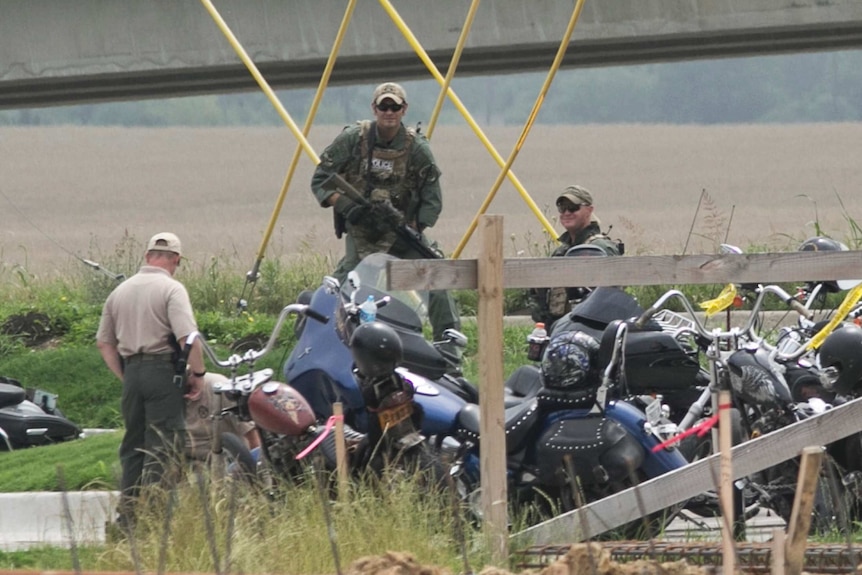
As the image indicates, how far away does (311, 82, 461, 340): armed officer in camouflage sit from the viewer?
10.5m

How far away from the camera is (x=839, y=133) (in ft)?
74.0

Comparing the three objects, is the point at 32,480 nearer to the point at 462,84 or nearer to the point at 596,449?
the point at 596,449

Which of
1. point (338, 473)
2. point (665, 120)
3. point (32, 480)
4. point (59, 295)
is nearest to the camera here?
point (338, 473)

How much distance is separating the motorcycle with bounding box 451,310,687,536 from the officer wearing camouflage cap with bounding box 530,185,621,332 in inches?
75.0

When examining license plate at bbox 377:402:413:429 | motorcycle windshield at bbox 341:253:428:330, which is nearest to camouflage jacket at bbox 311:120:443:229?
motorcycle windshield at bbox 341:253:428:330

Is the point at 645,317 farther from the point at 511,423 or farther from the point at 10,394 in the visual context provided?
the point at 10,394

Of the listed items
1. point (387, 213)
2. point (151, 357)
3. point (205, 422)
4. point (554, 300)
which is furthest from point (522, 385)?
point (387, 213)

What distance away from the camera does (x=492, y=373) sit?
642 centimetres

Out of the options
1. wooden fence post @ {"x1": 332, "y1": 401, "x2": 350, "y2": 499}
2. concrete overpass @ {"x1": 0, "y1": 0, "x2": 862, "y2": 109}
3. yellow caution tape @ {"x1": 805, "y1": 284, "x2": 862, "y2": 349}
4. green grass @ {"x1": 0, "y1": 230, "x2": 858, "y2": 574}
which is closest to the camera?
green grass @ {"x1": 0, "y1": 230, "x2": 858, "y2": 574}

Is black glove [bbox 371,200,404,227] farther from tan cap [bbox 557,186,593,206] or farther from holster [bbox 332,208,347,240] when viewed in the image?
tan cap [bbox 557,186,593,206]

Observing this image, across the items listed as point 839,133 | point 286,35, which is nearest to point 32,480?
point 286,35

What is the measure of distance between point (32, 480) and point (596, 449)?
11.4 ft

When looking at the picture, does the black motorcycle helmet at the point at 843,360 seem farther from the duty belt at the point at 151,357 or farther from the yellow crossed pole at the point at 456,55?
the yellow crossed pole at the point at 456,55

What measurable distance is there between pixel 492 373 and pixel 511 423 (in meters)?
0.87
